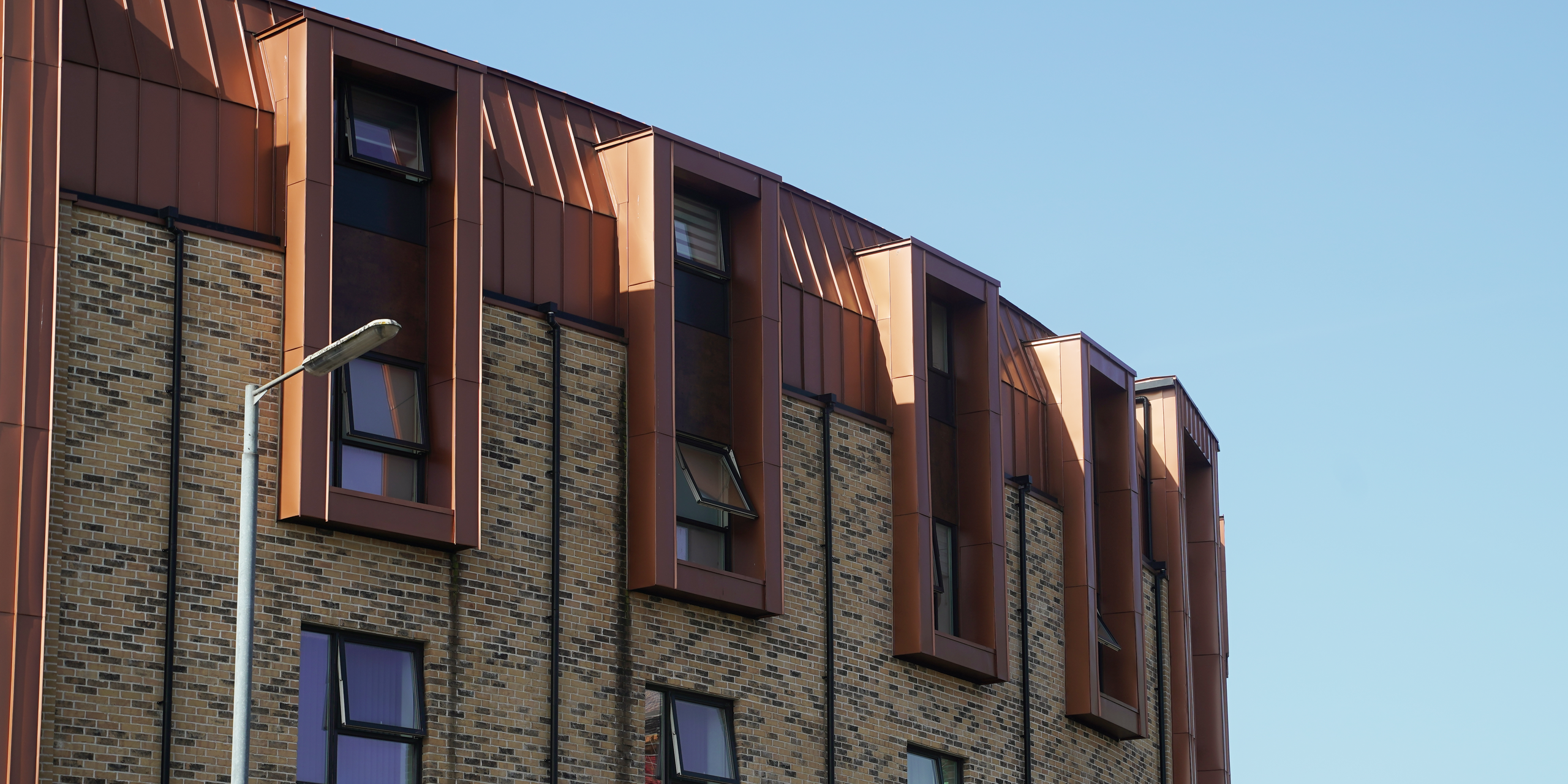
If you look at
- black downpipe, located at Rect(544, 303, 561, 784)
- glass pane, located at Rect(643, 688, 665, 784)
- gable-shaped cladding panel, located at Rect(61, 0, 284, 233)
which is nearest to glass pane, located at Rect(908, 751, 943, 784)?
glass pane, located at Rect(643, 688, 665, 784)

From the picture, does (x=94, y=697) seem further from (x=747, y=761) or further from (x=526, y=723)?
(x=747, y=761)

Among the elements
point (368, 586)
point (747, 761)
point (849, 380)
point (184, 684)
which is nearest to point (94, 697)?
point (184, 684)

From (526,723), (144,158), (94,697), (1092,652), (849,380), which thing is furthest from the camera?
(1092,652)

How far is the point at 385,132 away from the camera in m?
24.4

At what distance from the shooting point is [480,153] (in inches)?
961

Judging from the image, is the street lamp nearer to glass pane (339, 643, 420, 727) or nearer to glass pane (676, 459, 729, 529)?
glass pane (339, 643, 420, 727)

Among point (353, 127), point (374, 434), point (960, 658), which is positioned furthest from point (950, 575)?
point (353, 127)

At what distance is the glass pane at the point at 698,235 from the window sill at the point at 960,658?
607cm

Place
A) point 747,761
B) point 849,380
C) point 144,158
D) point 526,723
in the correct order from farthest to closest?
point 849,380, point 747,761, point 526,723, point 144,158

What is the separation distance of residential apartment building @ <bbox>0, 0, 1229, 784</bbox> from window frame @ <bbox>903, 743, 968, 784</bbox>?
0.05 meters

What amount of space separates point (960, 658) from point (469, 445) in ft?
30.3

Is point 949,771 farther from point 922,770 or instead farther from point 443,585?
point 443,585

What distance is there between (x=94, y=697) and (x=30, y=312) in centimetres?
371

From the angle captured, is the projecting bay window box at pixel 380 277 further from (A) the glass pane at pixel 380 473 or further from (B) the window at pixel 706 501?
(B) the window at pixel 706 501
